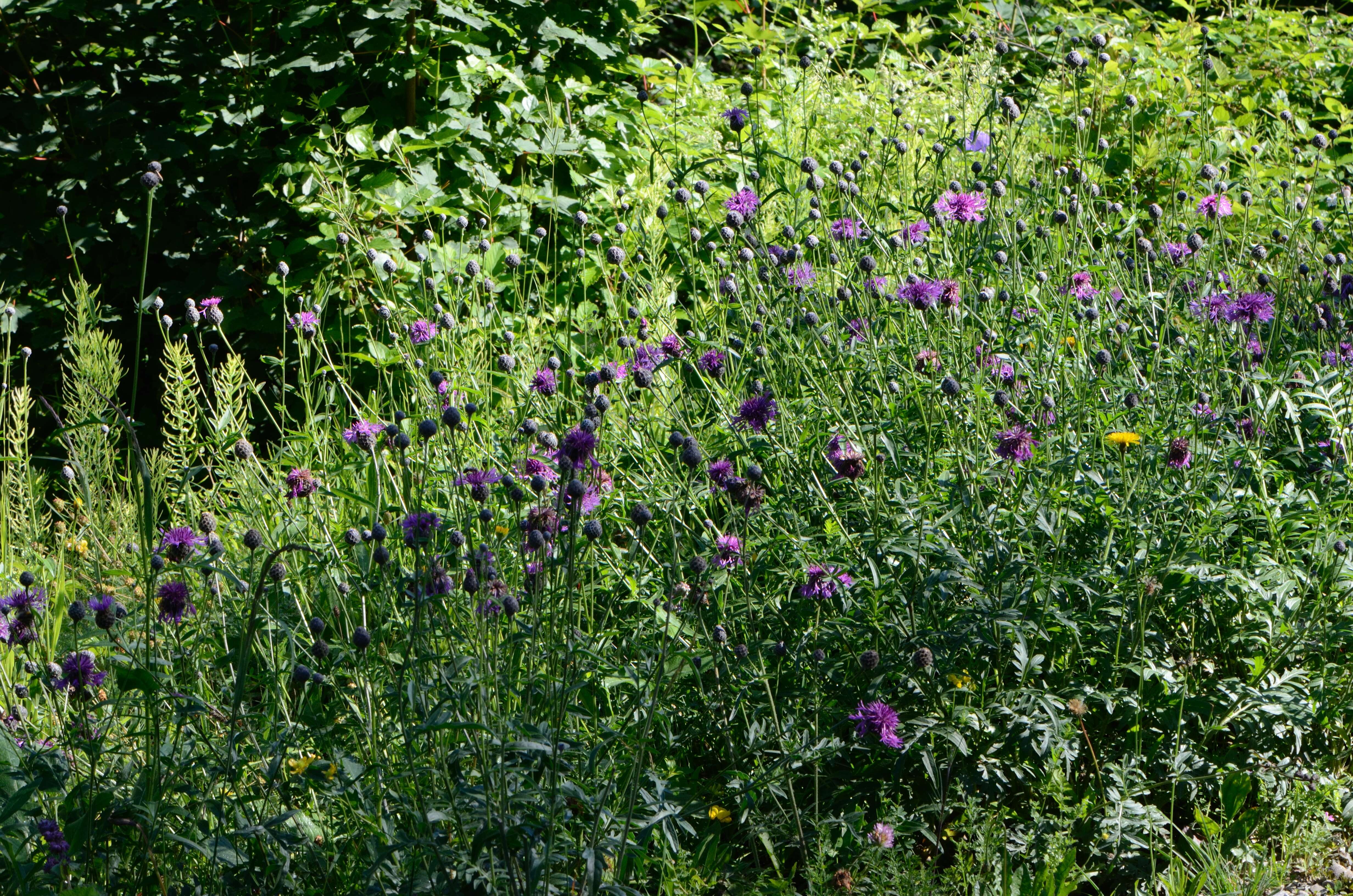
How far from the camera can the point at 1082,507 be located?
2.59 meters

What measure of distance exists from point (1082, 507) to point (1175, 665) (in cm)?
41

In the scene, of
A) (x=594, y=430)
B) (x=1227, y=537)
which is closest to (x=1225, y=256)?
(x=1227, y=537)

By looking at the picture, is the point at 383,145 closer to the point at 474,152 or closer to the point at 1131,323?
the point at 474,152

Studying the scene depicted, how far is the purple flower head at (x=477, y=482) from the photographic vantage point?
2.25 m

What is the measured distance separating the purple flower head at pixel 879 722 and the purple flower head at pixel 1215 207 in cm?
192

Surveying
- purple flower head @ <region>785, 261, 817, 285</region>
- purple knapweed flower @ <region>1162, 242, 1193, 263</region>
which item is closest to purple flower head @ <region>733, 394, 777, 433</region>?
purple flower head @ <region>785, 261, 817, 285</region>

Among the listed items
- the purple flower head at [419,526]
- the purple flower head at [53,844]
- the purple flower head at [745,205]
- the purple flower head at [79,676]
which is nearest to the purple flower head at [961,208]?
the purple flower head at [745,205]

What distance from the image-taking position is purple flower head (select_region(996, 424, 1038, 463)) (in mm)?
2354

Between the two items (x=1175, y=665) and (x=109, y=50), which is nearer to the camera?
(x=1175, y=665)

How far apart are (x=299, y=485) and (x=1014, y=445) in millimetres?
1522

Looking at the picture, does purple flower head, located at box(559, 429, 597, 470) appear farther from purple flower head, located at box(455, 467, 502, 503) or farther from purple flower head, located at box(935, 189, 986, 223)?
purple flower head, located at box(935, 189, 986, 223)

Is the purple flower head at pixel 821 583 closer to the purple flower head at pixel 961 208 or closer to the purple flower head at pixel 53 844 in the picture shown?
the purple flower head at pixel 961 208

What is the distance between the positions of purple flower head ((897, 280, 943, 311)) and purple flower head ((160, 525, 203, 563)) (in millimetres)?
1661

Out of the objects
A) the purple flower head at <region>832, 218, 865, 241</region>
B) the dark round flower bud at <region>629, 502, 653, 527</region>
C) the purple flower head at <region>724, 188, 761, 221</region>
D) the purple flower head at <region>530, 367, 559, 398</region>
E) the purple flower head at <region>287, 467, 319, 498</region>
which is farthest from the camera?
the purple flower head at <region>832, 218, 865, 241</region>
